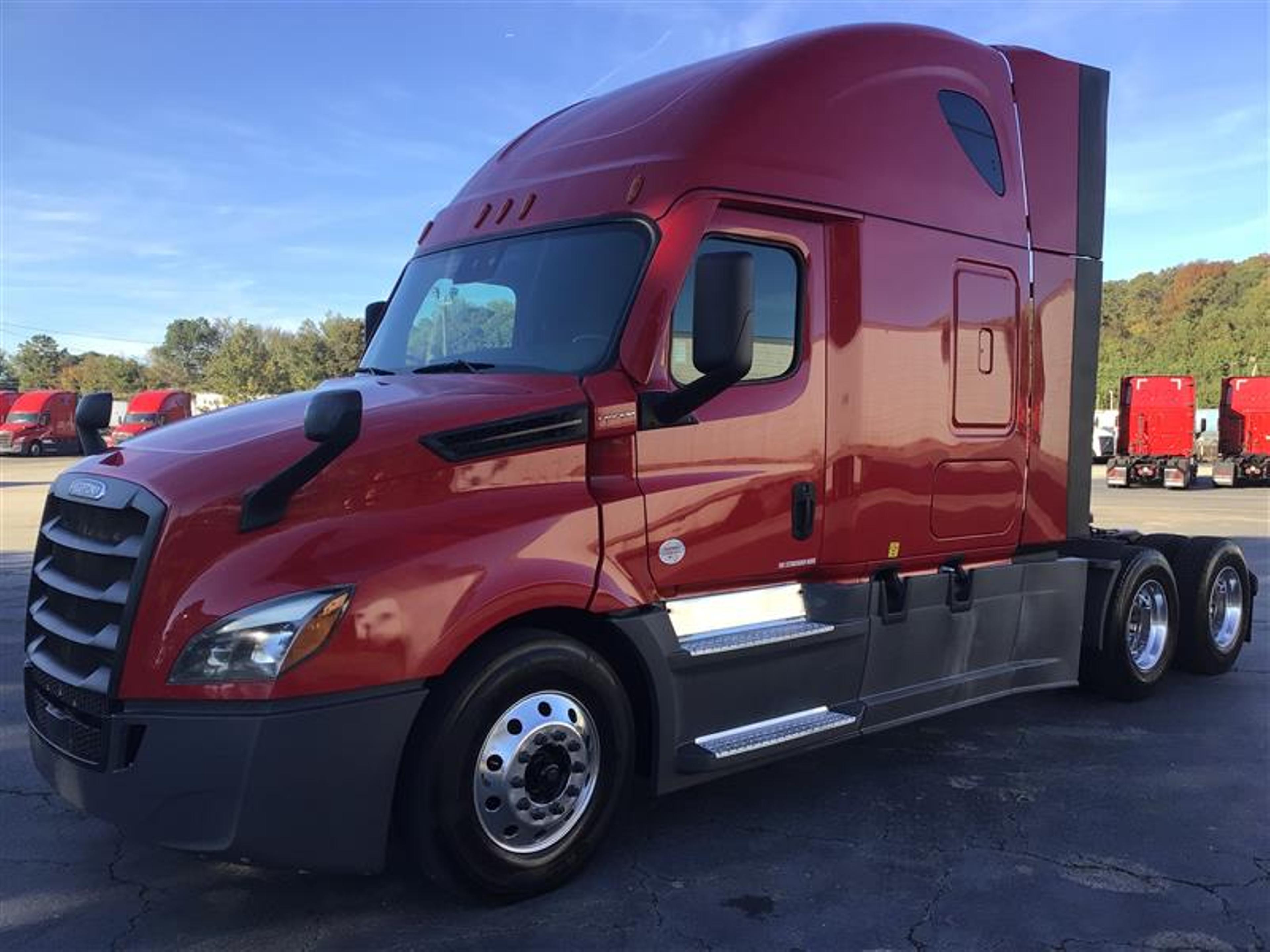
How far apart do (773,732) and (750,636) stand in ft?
1.39

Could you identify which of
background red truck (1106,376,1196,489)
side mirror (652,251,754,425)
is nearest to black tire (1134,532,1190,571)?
side mirror (652,251,754,425)

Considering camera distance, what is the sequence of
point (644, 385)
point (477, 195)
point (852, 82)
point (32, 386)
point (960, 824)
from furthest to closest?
point (32, 386), point (477, 195), point (852, 82), point (960, 824), point (644, 385)

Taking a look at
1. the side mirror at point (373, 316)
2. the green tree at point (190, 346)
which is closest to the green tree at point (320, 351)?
the green tree at point (190, 346)

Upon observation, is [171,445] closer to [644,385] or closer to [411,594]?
[411,594]

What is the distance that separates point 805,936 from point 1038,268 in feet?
12.5

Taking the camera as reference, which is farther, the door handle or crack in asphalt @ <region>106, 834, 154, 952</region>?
the door handle

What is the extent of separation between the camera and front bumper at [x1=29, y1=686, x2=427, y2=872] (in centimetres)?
298

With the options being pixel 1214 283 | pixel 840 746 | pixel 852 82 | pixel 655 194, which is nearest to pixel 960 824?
pixel 840 746

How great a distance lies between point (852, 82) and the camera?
15.0ft

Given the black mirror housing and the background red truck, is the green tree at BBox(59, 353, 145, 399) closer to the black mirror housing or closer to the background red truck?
the background red truck

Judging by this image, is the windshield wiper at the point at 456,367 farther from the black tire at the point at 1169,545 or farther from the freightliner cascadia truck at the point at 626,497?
the black tire at the point at 1169,545

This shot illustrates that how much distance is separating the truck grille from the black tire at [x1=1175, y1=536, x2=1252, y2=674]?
6380 millimetres

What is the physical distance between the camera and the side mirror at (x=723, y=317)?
355cm

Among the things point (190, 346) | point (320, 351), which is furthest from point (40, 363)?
point (320, 351)
